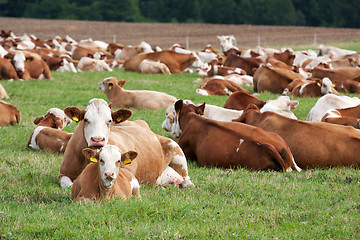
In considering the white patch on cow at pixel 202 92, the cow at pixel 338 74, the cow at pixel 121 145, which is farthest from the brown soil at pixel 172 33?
→ the cow at pixel 121 145

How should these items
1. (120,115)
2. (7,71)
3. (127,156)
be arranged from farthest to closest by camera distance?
(7,71), (120,115), (127,156)

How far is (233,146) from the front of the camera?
9.15 metres

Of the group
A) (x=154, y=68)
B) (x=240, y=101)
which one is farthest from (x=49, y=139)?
(x=154, y=68)

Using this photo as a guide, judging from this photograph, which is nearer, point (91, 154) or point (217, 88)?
point (91, 154)

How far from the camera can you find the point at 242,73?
22.7m

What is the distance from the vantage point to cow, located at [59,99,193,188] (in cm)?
759

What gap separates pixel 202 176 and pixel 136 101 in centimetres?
760

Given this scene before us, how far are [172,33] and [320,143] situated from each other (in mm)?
53299

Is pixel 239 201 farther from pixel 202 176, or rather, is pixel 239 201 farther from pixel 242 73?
pixel 242 73

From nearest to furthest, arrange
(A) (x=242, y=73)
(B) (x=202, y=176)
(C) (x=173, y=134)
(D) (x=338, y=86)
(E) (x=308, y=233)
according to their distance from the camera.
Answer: (E) (x=308, y=233) → (B) (x=202, y=176) → (C) (x=173, y=134) → (D) (x=338, y=86) → (A) (x=242, y=73)

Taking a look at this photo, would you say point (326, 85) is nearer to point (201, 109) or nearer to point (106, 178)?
point (201, 109)

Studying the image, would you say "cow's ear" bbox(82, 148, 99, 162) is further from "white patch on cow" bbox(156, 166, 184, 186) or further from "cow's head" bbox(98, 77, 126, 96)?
"cow's head" bbox(98, 77, 126, 96)

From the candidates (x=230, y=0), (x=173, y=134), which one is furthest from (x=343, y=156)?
(x=230, y=0)

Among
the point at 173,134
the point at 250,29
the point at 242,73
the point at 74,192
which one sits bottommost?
the point at 250,29
